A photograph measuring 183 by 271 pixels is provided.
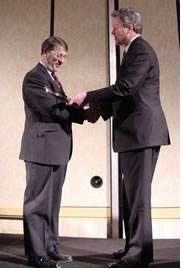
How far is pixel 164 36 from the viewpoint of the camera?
416 centimetres

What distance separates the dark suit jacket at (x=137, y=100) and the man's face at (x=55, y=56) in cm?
35

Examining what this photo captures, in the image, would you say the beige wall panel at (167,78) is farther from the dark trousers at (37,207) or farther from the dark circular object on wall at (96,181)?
the dark trousers at (37,207)

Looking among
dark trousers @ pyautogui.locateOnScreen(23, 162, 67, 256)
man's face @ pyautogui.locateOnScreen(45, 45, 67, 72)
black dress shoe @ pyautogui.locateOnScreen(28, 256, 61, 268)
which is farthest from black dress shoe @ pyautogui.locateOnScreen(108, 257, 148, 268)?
man's face @ pyautogui.locateOnScreen(45, 45, 67, 72)

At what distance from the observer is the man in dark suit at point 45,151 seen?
273cm

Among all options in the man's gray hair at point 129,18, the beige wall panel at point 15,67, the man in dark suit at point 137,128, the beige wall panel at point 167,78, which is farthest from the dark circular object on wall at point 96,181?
the man's gray hair at point 129,18

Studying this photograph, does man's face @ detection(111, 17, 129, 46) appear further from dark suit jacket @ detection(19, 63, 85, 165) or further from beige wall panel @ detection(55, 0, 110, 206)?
beige wall panel @ detection(55, 0, 110, 206)

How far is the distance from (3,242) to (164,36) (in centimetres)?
229

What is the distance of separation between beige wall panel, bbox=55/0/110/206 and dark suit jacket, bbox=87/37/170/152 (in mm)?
1537

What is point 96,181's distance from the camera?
4219 mm

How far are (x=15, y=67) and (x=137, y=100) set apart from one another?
80.9 inches

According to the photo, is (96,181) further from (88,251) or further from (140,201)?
(140,201)

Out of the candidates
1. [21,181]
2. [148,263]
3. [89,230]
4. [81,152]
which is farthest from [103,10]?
[148,263]

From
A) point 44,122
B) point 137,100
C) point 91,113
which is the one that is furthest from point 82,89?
point 137,100

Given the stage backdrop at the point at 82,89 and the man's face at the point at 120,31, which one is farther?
the stage backdrop at the point at 82,89
